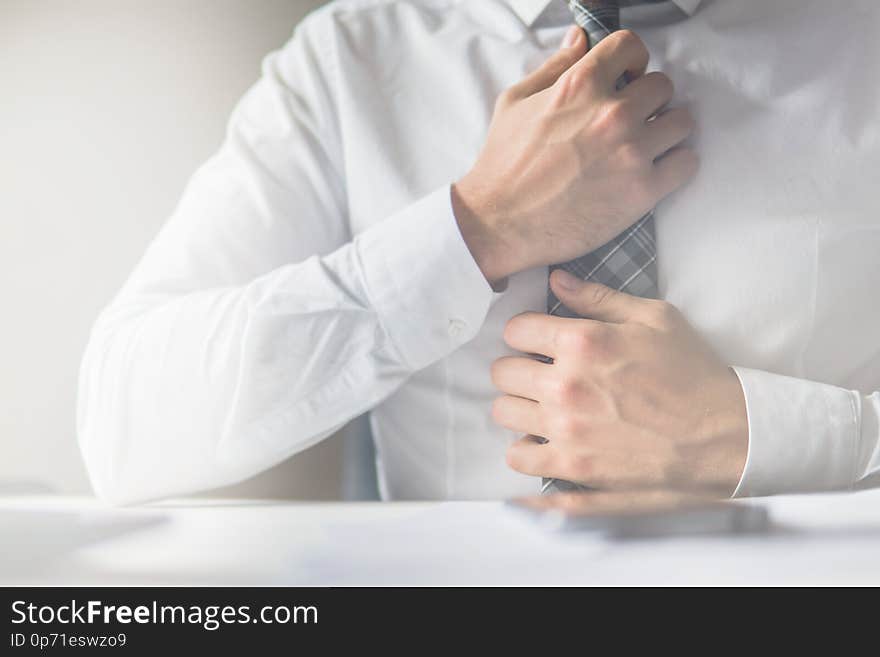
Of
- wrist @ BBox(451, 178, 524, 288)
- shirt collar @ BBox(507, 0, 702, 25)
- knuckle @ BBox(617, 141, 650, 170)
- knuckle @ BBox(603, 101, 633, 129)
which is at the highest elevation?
shirt collar @ BBox(507, 0, 702, 25)

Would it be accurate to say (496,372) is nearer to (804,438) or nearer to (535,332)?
(535,332)

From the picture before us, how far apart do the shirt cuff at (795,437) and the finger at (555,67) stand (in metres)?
0.18

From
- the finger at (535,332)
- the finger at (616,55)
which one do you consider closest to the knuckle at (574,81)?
the finger at (616,55)

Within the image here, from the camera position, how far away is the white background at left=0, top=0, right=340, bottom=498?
350 millimetres

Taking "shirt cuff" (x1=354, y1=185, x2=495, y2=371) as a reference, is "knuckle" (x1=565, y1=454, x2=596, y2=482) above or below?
below

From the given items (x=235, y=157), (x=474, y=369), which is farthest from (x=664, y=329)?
(x=235, y=157)

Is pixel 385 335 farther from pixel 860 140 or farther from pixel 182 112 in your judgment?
pixel 860 140

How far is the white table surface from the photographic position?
286 millimetres

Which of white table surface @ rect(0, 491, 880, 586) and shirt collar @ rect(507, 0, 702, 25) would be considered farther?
shirt collar @ rect(507, 0, 702, 25)

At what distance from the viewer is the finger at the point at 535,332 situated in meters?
0.35

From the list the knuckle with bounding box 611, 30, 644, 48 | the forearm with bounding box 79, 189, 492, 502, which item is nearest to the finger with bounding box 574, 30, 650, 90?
the knuckle with bounding box 611, 30, 644, 48

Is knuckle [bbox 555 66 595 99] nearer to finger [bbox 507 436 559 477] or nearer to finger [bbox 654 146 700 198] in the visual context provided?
finger [bbox 654 146 700 198]

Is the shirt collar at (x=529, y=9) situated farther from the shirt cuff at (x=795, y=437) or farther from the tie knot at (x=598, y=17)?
the shirt cuff at (x=795, y=437)

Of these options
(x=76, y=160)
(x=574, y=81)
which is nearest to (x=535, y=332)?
(x=574, y=81)
